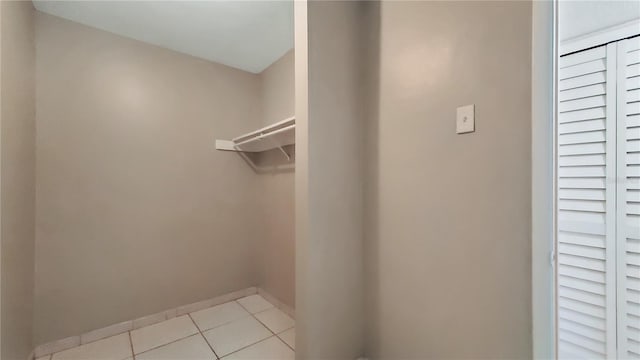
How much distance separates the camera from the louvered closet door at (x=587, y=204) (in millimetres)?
1420

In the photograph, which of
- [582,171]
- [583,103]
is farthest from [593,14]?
[582,171]

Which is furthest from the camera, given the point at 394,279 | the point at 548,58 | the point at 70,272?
the point at 70,272

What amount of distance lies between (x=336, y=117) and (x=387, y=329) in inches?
48.1

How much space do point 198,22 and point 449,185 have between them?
1967 mm

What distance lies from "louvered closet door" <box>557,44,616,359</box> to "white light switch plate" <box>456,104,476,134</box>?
2.75 feet

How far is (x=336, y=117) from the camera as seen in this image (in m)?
1.42

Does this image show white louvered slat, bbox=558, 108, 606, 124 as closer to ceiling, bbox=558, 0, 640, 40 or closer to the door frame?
ceiling, bbox=558, 0, 640, 40

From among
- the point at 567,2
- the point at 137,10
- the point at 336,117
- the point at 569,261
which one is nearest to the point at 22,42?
the point at 137,10

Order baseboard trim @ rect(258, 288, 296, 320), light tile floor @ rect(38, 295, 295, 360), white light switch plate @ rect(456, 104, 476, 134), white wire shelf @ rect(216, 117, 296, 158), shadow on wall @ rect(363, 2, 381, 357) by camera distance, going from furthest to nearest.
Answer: baseboard trim @ rect(258, 288, 296, 320)
white wire shelf @ rect(216, 117, 296, 158)
light tile floor @ rect(38, 295, 295, 360)
shadow on wall @ rect(363, 2, 381, 357)
white light switch plate @ rect(456, 104, 476, 134)

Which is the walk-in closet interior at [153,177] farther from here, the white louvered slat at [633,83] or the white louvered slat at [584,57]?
the white louvered slat at [633,83]

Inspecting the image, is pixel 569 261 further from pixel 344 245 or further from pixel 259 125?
pixel 259 125

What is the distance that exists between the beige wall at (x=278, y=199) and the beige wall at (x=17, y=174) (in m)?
1.54

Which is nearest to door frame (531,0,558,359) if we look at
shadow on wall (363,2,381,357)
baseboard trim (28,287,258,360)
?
shadow on wall (363,2,381,357)

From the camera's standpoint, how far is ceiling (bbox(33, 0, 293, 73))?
5.26 feet
